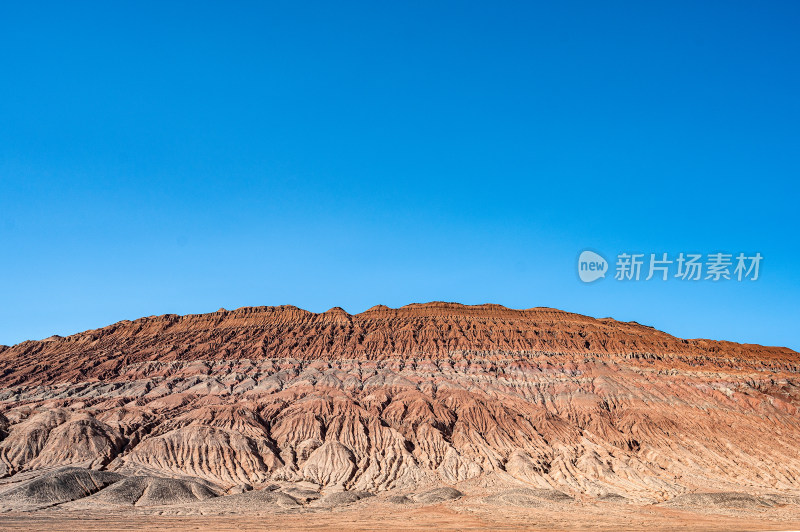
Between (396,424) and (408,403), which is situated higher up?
(408,403)

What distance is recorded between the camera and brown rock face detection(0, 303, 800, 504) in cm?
9750

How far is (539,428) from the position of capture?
375ft

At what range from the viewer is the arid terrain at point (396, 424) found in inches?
3059

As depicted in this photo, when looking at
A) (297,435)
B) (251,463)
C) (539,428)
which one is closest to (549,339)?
(539,428)

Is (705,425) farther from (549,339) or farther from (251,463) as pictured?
(251,463)

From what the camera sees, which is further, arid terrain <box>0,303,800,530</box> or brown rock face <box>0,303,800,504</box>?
brown rock face <box>0,303,800,504</box>

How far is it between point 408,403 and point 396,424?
7.72m

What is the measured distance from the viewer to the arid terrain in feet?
255

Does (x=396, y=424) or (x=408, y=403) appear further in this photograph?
(x=408, y=403)

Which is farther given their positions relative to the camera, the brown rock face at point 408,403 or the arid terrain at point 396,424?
the brown rock face at point 408,403

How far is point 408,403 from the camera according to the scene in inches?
4722

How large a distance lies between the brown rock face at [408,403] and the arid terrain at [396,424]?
0.44 meters

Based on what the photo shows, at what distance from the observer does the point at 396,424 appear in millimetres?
112812

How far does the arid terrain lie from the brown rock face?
0.44m
